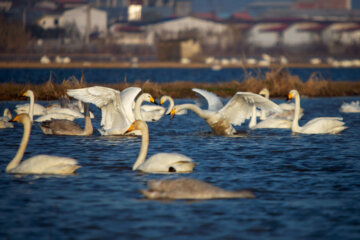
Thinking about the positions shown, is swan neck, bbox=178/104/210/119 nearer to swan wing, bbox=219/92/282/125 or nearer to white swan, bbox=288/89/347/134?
swan wing, bbox=219/92/282/125

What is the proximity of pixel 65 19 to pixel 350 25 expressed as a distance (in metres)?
39.4

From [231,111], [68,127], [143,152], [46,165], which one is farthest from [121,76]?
[46,165]

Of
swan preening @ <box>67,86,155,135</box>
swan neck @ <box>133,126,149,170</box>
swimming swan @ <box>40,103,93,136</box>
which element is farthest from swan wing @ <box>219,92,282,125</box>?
swan neck @ <box>133,126,149,170</box>

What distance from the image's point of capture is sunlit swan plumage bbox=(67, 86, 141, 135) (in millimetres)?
14773

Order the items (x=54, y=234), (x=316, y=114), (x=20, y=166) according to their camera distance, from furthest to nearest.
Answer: (x=316, y=114)
(x=20, y=166)
(x=54, y=234)

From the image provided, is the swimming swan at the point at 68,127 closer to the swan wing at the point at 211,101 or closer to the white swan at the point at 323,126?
the swan wing at the point at 211,101

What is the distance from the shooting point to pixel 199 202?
28.6ft

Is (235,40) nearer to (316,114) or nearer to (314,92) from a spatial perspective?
(314,92)

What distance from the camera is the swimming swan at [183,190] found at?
8.80m

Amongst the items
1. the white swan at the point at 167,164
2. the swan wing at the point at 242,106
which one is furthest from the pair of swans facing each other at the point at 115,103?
the white swan at the point at 167,164

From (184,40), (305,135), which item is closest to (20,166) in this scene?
(305,135)

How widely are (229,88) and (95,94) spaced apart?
13.9 m

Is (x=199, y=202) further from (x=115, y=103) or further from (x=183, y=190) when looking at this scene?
(x=115, y=103)

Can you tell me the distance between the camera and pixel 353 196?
9.28 metres
